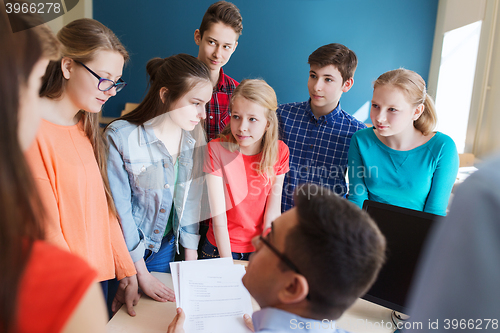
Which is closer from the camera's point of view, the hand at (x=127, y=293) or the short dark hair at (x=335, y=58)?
the hand at (x=127, y=293)

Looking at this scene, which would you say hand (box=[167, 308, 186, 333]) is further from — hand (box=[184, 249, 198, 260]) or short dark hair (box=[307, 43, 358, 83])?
short dark hair (box=[307, 43, 358, 83])

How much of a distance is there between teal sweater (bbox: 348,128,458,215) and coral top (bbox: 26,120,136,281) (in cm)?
114

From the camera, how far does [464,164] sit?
326cm

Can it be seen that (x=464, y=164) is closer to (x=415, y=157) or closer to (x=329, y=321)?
(x=415, y=157)

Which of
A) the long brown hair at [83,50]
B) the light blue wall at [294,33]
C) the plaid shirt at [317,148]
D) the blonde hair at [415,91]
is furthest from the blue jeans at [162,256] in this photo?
the light blue wall at [294,33]

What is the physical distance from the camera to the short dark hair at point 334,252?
653 millimetres

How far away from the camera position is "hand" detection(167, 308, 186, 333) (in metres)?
0.98

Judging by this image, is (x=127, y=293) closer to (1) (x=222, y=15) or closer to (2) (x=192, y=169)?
(2) (x=192, y=169)

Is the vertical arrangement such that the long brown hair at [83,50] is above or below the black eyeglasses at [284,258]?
above

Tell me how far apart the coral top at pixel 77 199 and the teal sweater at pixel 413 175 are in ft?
3.74

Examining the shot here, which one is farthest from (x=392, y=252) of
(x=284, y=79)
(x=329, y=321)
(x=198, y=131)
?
(x=284, y=79)

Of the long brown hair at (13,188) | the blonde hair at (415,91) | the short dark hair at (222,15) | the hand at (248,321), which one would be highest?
the short dark hair at (222,15)

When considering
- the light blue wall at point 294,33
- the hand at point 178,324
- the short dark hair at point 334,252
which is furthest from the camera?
the light blue wall at point 294,33

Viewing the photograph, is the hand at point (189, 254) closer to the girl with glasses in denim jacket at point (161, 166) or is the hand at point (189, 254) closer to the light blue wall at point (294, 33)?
the girl with glasses in denim jacket at point (161, 166)
